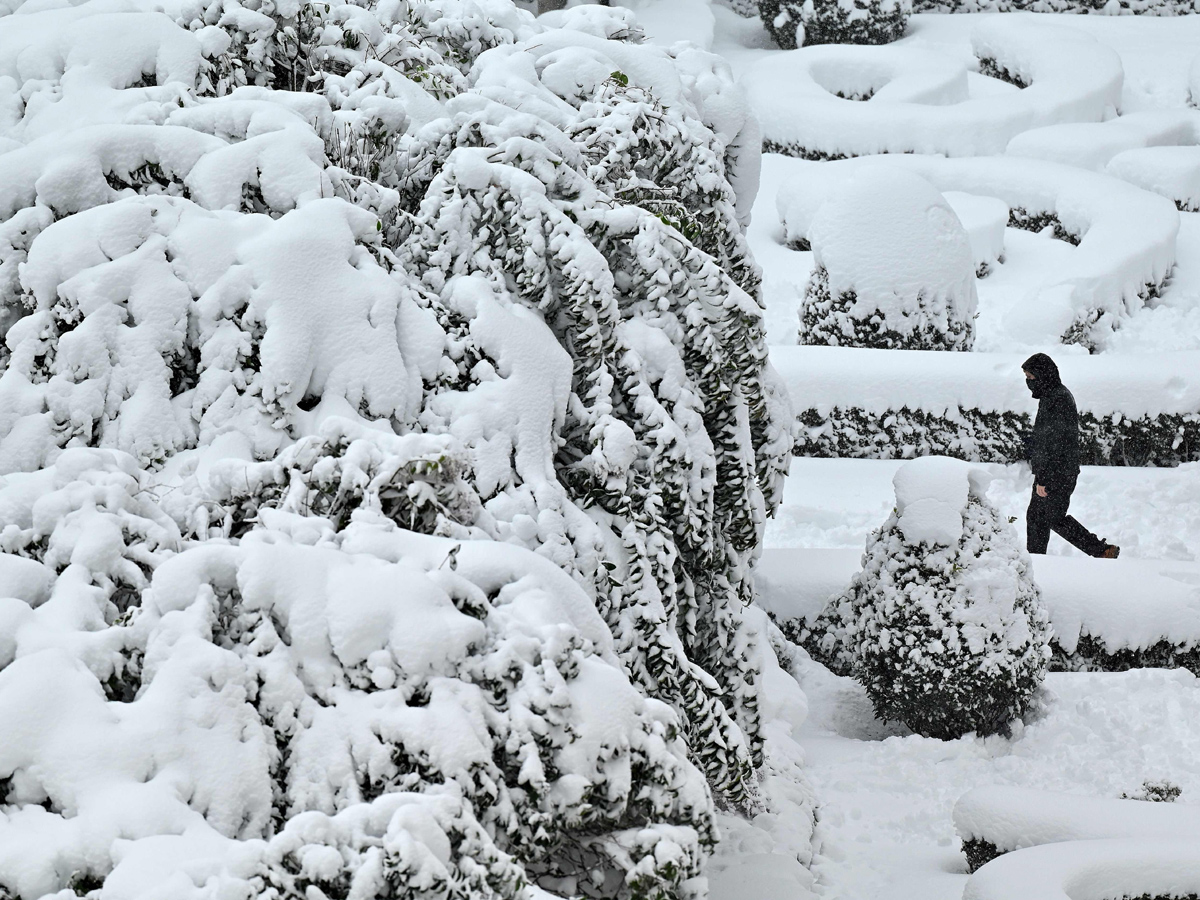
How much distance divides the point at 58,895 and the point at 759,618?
2828 millimetres

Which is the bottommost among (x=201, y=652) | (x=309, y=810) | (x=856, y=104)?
(x=856, y=104)

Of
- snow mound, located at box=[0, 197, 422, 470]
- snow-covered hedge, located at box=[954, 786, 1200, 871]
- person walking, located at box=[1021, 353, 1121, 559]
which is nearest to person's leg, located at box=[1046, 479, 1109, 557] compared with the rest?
person walking, located at box=[1021, 353, 1121, 559]

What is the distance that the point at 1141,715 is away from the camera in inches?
201

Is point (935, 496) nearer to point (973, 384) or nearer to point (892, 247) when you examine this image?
point (973, 384)

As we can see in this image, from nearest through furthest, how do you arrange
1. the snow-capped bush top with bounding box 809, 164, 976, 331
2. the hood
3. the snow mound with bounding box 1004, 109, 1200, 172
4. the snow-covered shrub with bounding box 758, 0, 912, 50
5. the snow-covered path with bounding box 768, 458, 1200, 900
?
the snow-covered path with bounding box 768, 458, 1200, 900 → the hood → the snow-capped bush top with bounding box 809, 164, 976, 331 → the snow mound with bounding box 1004, 109, 1200, 172 → the snow-covered shrub with bounding box 758, 0, 912, 50

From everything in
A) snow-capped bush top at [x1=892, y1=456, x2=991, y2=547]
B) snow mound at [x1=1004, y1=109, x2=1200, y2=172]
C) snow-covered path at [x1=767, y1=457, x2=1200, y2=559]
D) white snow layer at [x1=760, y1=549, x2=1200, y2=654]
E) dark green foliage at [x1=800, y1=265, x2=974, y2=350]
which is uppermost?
snow-capped bush top at [x1=892, y1=456, x2=991, y2=547]

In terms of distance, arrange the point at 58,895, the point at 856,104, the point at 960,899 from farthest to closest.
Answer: the point at 856,104 < the point at 960,899 < the point at 58,895

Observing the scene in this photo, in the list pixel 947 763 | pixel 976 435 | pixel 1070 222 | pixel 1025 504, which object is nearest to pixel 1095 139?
pixel 1070 222

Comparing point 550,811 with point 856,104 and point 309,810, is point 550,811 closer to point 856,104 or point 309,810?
point 309,810

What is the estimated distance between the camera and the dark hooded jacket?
6.48 m

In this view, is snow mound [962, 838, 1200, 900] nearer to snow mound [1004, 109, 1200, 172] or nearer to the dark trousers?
the dark trousers

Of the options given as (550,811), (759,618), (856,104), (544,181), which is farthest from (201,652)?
(856,104)

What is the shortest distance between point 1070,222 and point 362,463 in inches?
464

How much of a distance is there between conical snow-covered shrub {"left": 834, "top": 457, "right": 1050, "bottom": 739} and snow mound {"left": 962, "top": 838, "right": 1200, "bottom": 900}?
59.7 inches
